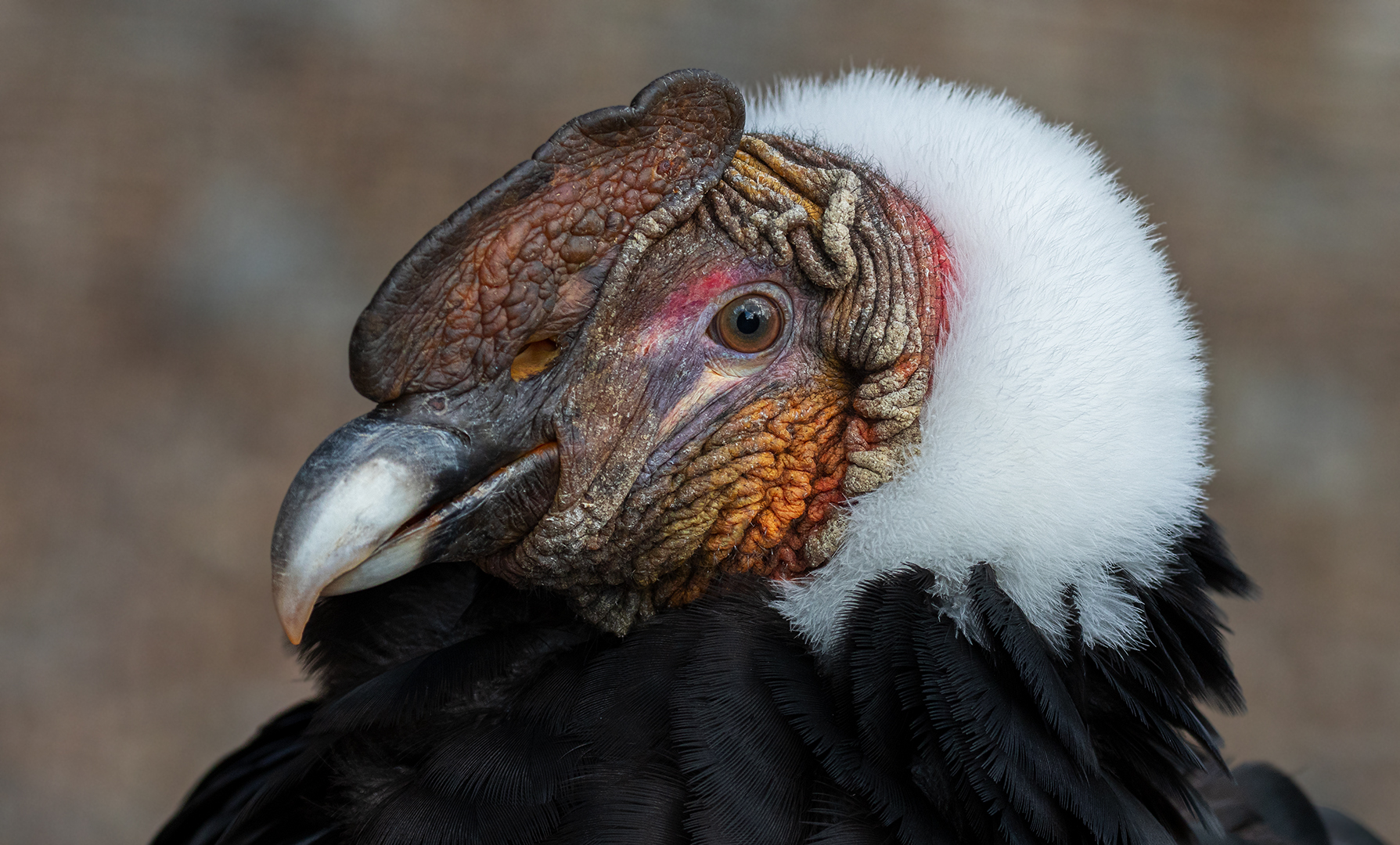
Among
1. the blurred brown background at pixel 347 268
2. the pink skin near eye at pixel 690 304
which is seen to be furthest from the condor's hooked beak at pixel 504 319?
the blurred brown background at pixel 347 268

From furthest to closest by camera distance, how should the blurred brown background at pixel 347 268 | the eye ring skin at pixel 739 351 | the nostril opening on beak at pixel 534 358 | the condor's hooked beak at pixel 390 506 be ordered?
the blurred brown background at pixel 347 268 → the eye ring skin at pixel 739 351 → the nostril opening on beak at pixel 534 358 → the condor's hooked beak at pixel 390 506

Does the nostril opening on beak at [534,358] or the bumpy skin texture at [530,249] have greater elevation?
the bumpy skin texture at [530,249]

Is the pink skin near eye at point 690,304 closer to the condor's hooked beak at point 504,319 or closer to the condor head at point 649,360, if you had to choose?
the condor head at point 649,360

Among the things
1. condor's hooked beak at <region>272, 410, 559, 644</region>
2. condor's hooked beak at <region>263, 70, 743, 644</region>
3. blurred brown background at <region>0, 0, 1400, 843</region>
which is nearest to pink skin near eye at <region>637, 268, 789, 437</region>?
condor's hooked beak at <region>263, 70, 743, 644</region>

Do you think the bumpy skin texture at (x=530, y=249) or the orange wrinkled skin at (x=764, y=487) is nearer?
the bumpy skin texture at (x=530, y=249)

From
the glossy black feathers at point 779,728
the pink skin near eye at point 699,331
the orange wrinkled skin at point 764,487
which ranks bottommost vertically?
the glossy black feathers at point 779,728

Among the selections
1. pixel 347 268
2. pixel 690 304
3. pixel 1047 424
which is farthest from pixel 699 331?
pixel 347 268

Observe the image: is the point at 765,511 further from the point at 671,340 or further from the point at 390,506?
the point at 390,506
